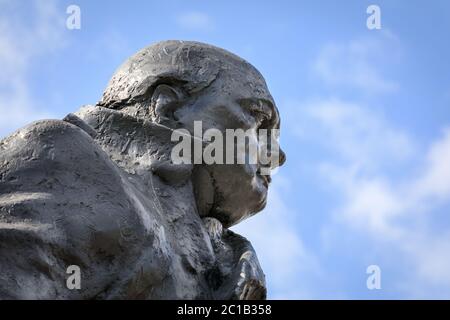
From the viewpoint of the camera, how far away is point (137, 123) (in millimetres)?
10438

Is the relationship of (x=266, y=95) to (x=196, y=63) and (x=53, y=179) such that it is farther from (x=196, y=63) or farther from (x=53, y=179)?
(x=53, y=179)

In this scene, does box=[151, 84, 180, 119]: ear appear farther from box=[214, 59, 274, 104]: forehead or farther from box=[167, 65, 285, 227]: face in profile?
box=[214, 59, 274, 104]: forehead

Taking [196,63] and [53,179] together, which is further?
[196,63]

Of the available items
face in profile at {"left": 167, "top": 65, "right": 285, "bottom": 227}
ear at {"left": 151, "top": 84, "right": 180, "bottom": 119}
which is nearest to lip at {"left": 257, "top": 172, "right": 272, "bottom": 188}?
face in profile at {"left": 167, "top": 65, "right": 285, "bottom": 227}

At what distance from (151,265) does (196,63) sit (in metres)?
1.94

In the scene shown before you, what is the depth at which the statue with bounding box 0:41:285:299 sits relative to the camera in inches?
356

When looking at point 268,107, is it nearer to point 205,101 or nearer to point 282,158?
point 282,158

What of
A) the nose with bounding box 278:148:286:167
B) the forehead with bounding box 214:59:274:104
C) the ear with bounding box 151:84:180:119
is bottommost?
the nose with bounding box 278:148:286:167

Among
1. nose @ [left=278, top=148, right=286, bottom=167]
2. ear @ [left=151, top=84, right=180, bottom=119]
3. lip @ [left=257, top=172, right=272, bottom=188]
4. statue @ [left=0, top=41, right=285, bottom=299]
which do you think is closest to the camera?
statue @ [left=0, top=41, right=285, bottom=299]

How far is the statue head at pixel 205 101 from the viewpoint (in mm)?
10617

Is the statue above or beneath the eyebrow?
beneath

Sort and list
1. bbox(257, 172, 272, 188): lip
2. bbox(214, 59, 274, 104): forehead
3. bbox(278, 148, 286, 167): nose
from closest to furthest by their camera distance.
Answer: bbox(214, 59, 274, 104): forehead → bbox(257, 172, 272, 188): lip → bbox(278, 148, 286, 167): nose
